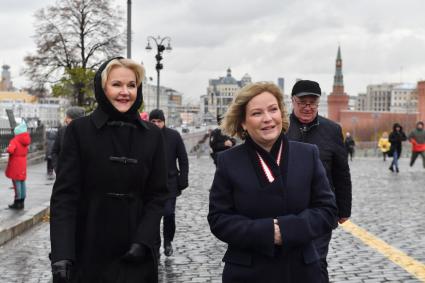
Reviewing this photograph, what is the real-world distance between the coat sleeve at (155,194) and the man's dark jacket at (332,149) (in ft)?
5.56

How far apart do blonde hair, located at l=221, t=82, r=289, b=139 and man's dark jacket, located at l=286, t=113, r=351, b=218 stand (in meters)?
1.66

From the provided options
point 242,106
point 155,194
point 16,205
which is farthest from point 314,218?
point 16,205

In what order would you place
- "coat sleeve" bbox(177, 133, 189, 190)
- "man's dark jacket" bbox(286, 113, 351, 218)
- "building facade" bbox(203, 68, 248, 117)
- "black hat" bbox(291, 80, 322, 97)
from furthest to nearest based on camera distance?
"building facade" bbox(203, 68, 248, 117), "coat sleeve" bbox(177, 133, 189, 190), "man's dark jacket" bbox(286, 113, 351, 218), "black hat" bbox(291, 80, 322, 97)

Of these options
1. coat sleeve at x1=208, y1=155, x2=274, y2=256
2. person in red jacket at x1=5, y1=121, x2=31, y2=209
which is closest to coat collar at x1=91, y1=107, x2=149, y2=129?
coat sleeve at x1=208, y1=155, x2=274, y2=256

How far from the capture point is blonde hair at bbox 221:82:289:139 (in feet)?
11.0

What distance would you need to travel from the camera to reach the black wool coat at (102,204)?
3469mm

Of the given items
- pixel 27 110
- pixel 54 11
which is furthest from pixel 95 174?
pixel 27 110

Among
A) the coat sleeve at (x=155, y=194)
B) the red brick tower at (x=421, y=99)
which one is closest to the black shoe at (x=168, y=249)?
the coat sleeve at (x=155, y=194)

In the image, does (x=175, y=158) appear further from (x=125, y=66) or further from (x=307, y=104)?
(x=125, y=66)

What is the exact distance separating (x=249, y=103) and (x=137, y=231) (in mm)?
874

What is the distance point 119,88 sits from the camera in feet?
11.8

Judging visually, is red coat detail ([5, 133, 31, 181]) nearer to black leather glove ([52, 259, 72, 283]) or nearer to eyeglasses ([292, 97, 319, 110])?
eyeglasses ([292, 97, 319, 110])

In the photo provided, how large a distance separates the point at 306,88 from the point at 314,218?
198cm

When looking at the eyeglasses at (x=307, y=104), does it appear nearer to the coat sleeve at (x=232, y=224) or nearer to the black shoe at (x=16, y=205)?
the coat sleeve at (x=232, y=224)
